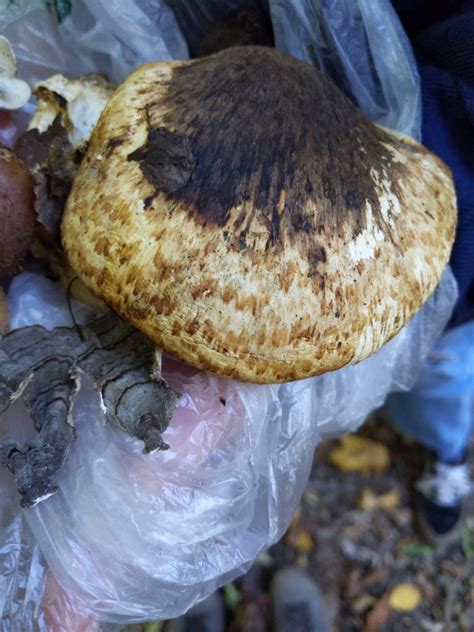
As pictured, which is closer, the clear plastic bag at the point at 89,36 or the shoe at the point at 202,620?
the clear plastic bag at the point at 89,36

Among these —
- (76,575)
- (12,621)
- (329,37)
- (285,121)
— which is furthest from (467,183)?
(12,621)

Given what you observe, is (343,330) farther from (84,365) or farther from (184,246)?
(84,365)

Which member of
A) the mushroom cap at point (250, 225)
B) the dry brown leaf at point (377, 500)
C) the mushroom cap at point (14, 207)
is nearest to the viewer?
the mushroom cap at point (250, 225)

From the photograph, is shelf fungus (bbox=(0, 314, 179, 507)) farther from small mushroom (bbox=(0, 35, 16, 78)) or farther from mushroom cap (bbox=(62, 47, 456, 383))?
small mushroom (bbox=(0, 35, 16, 78))

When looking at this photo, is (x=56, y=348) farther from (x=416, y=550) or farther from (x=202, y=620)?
(x=416, y=550)

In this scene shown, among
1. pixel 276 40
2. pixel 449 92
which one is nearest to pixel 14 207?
pixel 276 40

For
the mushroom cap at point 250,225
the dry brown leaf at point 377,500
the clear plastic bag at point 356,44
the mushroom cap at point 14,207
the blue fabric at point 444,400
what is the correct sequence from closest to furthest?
1. the mushroom cap at point 250,225
2. the mushroom cap at point 14,207
3. the clear plastic bag at point 356,44
4. the blue fabric at point 444,400
5. the dry brown leaf at point 377,500

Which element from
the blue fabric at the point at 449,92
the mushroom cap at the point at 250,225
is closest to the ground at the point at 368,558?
the blue fabric at the point at 449,92

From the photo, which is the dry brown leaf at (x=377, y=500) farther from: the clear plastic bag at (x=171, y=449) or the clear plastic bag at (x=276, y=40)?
the clear plastic bag at (x=276, y=40)
